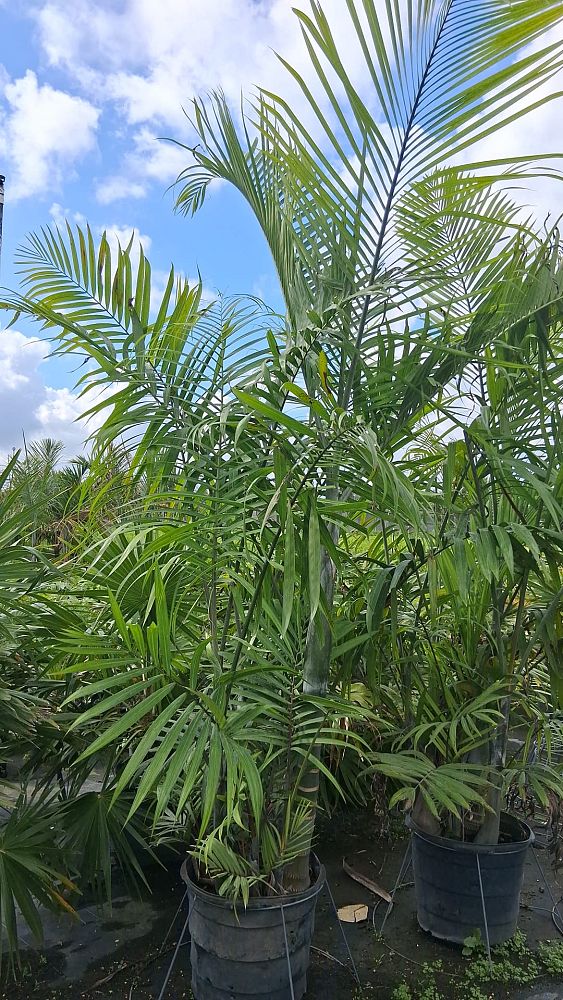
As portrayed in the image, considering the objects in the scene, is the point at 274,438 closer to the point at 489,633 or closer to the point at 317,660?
the point at 317,660

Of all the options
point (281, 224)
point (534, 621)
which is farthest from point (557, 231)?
point (534, 621)

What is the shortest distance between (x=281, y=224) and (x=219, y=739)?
1133 mm

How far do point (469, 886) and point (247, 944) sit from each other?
676mm

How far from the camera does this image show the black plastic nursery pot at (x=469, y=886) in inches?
70.4

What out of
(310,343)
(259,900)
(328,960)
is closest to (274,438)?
(310,343)

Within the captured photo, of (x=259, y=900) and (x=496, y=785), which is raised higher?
(x=496, y=785)

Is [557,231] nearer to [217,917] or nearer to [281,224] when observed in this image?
[281,224]

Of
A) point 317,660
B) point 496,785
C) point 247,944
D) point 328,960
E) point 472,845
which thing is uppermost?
point 317,660

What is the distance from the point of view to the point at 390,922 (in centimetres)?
196

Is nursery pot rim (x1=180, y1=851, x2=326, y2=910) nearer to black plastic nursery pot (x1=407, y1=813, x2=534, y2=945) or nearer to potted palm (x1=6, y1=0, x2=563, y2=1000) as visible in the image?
potted palm (x1=6, y1=0, x2=563, y2=1000)

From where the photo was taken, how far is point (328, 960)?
1751 mm

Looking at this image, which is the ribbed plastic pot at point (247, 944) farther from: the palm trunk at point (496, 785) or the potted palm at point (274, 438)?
the palm trunk at point (496, 785)

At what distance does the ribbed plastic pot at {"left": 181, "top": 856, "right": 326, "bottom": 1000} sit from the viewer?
1.44 metres

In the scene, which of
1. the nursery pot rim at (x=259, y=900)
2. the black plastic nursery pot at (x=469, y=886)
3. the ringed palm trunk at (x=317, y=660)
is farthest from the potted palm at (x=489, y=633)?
the nursery pot rim at (x=259, y=900)
